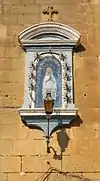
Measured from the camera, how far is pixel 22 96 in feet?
23.6

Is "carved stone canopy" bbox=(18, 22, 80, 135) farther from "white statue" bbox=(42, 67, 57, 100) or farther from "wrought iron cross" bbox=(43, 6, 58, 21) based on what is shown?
"wrought iron cross" bbox=(43, 6, 58, 21)

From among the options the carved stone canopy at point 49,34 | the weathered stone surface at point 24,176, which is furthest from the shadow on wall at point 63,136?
the carved stone canopy at point 49,34

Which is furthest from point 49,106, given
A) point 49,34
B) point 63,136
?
point 49,34

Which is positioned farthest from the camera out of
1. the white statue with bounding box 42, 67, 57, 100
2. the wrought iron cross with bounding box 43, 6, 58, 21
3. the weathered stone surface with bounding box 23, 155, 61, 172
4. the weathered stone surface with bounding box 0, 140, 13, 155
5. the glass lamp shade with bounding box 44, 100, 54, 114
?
the wrought iron cross with bounding box 43, 6, 58, 21

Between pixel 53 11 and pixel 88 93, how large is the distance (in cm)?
144

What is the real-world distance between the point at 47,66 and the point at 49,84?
0.29 metres

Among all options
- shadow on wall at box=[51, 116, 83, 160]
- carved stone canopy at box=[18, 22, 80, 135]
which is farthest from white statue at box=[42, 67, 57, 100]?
shadow on wall at box=[51, 116, 83, 160]

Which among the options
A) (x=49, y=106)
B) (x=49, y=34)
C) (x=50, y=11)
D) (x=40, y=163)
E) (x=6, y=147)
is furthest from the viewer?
(x=50, y=11)

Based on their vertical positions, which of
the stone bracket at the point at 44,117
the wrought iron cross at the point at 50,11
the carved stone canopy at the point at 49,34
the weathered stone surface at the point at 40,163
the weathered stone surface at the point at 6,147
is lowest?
the weathered stone surface at the point at 40,163

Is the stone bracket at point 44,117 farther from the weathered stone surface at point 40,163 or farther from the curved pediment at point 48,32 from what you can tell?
the curved pediment at point 48,32

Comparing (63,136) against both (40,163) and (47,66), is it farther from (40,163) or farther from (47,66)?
(47,66)

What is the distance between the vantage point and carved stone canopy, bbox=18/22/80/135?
273 inches

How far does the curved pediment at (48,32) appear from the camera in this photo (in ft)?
24.4

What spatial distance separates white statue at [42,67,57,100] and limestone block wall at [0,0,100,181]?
1.01ft
